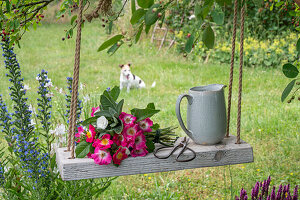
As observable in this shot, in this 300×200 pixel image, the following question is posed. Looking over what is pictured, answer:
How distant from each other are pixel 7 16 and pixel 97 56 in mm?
4681

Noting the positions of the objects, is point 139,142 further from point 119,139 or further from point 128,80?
point 128,80

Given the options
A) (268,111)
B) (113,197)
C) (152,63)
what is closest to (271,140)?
(268,111)

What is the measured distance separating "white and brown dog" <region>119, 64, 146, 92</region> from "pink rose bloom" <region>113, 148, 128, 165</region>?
3.64 meters

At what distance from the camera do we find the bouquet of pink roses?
51.3 inches

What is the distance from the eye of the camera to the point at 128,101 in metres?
4.64

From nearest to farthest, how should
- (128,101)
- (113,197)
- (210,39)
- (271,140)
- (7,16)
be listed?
(210,39) < (7,16) < (113,197) < (271,140) < (128,101)

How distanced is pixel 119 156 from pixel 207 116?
1.22ft

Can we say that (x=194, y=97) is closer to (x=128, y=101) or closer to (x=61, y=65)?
(x=128, y=101)

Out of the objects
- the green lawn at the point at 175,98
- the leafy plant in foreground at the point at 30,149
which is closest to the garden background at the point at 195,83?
the green lawn at the point at 175,98

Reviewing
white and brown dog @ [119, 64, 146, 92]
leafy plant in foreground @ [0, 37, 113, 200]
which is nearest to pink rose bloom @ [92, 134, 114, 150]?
leafy plant in foreground @ [0, 37, 113, 200]

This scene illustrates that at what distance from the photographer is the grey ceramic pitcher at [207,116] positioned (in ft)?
4.70

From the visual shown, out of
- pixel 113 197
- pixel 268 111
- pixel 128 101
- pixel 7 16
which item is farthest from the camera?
pixel 128 101

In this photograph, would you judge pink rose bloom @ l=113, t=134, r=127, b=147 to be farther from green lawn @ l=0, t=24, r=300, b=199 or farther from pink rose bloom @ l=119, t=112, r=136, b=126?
green lawn @ l=0, t=24, r=300, b=199

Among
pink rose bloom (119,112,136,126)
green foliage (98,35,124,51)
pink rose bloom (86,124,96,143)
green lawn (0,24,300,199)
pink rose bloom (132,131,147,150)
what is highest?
green foliage (98,35,124,51)
